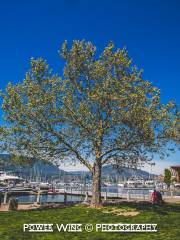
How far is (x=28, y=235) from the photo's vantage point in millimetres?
20562

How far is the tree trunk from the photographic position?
124 ft

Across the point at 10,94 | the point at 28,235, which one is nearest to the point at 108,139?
the point at 10,94

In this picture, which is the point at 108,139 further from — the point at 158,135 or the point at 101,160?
the point at 158,135

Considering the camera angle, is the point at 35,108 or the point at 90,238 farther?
the point at 35,108

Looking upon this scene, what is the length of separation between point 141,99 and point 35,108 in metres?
11.7

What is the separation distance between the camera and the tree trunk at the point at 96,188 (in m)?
37.8

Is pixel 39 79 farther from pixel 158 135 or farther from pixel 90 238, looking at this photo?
pixel 90 238

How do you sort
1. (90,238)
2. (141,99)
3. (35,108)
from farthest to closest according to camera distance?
(35,108), (141,99), (90,238)

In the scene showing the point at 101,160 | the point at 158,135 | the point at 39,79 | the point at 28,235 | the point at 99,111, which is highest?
the point at 39,79

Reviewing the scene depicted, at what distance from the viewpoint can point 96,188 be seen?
38.3 meters

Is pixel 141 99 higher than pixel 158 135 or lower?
higher

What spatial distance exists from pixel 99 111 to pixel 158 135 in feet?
23.5

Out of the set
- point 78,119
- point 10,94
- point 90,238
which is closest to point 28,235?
point 90,238

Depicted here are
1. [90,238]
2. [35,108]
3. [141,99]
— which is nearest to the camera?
[90,238]
